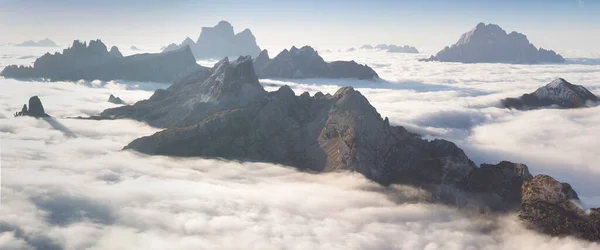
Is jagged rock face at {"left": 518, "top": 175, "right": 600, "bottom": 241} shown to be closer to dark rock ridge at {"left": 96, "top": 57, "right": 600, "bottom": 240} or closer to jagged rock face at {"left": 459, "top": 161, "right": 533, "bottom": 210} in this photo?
dark rock ridge at {"left": 96, "top": 57, "right": 600, "bottom": 240}

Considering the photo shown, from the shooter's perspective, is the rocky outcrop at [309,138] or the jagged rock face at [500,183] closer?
the jagged rock face at [500,183]

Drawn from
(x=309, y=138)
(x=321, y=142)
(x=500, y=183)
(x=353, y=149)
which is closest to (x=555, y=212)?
(x=500, y=183)

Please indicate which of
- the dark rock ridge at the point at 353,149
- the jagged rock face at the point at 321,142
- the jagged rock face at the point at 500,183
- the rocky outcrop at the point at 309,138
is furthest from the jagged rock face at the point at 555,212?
the jagged rock face at the point at 321,142

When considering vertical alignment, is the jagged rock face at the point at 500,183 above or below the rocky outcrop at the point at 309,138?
below

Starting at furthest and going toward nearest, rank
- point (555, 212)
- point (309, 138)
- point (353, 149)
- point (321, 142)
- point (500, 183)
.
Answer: point (309, 138) < point (321, 142) < point (353, 149) < point (500, 183) < point (555, 212)

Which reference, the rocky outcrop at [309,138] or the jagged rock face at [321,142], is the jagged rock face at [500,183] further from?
the jagged rock face at [321,142]

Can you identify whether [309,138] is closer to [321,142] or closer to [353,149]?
[321,142]

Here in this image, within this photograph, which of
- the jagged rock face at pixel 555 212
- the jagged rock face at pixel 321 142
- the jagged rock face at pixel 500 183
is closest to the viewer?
the jagged rock face at pixel 555 212
